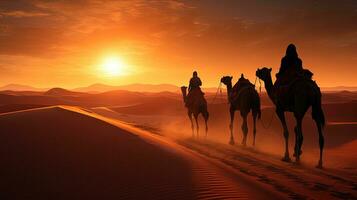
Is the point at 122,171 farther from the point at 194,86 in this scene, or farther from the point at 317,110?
the point at 194,86

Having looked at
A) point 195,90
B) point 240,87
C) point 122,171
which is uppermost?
point 240,87

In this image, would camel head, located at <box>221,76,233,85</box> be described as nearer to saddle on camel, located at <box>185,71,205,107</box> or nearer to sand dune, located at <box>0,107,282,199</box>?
saddle on camel, located at <box>185,71,205,107</box>

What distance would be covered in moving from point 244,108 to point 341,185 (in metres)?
8.52

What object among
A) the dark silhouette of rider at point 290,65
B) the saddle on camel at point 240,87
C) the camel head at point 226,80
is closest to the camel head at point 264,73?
the dark silhouette of rider at point 290,65

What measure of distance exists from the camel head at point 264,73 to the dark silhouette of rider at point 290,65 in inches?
52.4

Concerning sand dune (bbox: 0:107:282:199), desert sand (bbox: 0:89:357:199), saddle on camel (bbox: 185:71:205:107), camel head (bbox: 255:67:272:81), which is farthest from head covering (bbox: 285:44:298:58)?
saddle on camel (bbox: 185:71:205:107)

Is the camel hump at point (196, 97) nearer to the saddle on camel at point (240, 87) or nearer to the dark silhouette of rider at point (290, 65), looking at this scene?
the saddle on camel at point (240, 87)

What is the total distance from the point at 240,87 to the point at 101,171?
12047 mm

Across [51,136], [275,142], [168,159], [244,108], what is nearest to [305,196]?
[168,159]

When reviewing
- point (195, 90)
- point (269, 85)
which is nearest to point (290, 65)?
point (269, 85)

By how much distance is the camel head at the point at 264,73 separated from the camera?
48.8 ft

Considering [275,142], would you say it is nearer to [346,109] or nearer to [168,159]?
[168,159]

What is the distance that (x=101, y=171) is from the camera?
7473 millimetres

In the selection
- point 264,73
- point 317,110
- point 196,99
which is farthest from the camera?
point 196,99
